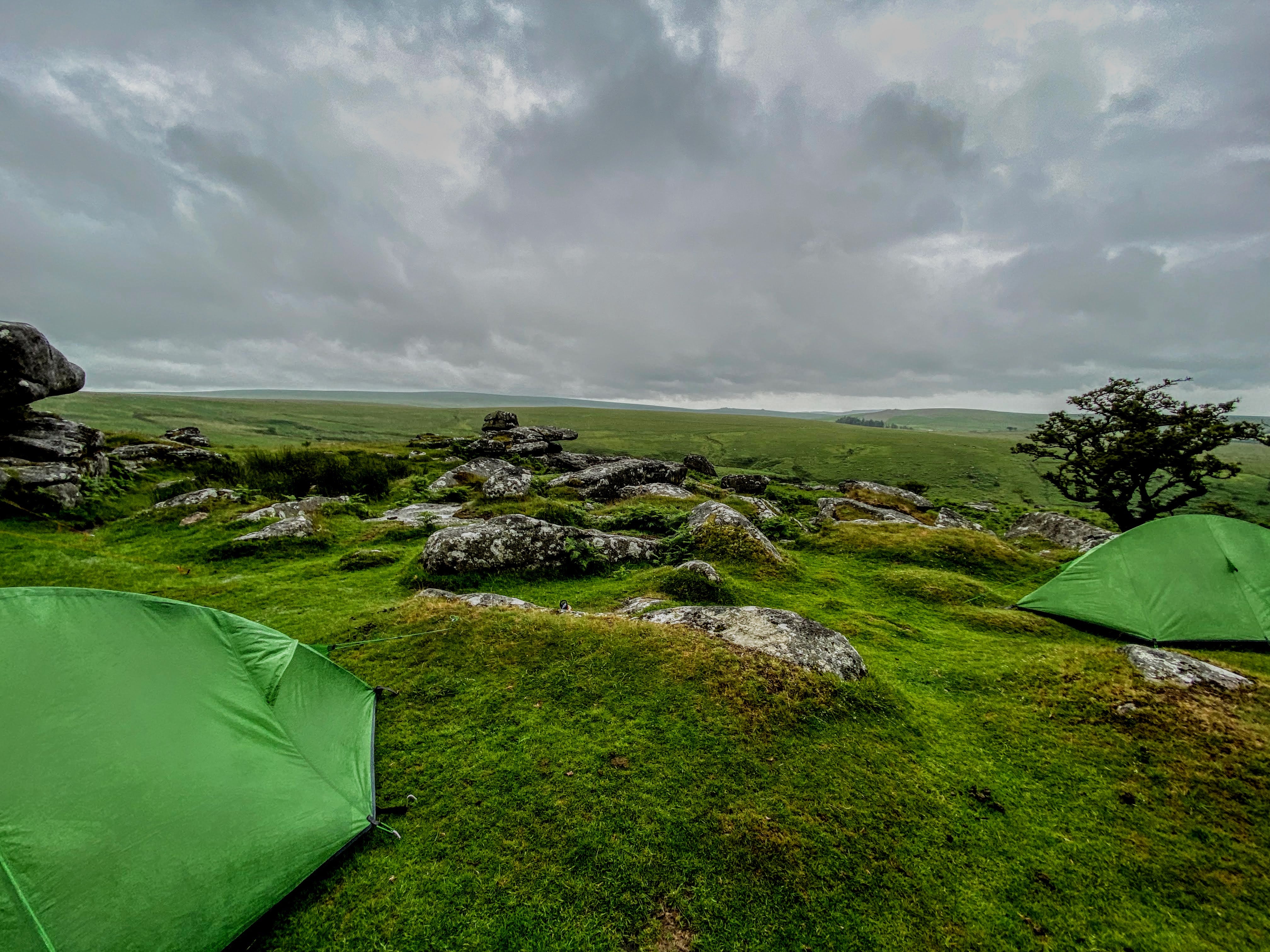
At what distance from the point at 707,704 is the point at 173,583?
1607cm

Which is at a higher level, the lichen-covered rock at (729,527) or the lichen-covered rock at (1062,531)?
the lichen-covered rock at (729,527)

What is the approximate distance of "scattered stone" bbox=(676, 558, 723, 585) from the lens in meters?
13.9

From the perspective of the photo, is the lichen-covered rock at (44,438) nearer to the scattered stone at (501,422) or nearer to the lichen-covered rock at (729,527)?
the lichen-covered rock at (729,527)

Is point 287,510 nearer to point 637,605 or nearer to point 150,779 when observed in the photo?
point 637,605

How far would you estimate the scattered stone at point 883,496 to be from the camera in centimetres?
3469

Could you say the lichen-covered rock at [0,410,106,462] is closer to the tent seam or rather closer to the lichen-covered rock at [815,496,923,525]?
the tent seam

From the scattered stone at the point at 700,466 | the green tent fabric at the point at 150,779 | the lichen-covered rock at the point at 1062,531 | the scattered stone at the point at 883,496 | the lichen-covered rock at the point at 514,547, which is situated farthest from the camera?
the scattered stone at the point at 700,466

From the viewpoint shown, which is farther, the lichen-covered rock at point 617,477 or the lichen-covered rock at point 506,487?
the lichen-covered rock at point 617,477

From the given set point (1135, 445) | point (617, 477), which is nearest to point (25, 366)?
point (617, 477)

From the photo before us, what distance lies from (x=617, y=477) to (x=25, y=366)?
28.9 metres

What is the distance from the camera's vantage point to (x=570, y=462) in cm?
4675

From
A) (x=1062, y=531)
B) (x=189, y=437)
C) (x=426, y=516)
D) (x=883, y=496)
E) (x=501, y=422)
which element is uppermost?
(x=501, y=422)

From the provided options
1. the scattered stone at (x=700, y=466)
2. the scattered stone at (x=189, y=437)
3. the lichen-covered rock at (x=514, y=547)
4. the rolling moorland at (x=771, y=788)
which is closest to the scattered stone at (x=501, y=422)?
the scattered stone at (x=700, y=466)

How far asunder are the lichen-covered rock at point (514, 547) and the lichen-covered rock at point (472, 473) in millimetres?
15228
